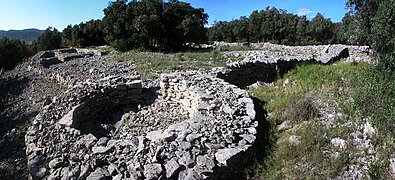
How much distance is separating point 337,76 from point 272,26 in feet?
107

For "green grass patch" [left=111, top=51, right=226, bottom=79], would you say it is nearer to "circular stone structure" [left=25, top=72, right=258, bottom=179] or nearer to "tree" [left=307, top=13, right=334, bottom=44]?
"circular stone structure" [left=25, top=72, right=258, bottom=179]

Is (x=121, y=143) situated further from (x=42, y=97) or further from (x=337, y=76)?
(x=42, y=97)

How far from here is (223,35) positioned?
45.0 metres

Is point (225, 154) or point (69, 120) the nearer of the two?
point (225, 154)

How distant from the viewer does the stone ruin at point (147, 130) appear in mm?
4449

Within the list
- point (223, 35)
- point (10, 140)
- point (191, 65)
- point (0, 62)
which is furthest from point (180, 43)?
point (223, 35)

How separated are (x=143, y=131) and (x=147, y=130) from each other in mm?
93

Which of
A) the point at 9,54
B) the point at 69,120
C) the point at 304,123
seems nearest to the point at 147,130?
the point at 69,120

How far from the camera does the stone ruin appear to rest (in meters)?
4.45

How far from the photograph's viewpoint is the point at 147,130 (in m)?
6.72

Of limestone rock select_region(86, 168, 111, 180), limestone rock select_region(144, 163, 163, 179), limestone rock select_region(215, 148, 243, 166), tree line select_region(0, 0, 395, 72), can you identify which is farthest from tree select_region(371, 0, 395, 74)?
limestone rock select_region(86, 168, 111, 180)

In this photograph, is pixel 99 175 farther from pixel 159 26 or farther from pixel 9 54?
pixel 9 54

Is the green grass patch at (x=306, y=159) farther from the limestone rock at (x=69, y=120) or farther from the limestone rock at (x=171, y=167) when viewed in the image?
the limestone rock at (x=69, y=120)

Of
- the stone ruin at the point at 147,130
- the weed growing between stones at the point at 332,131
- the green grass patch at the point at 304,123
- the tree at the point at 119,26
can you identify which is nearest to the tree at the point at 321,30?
the tree at the point at 119,26
